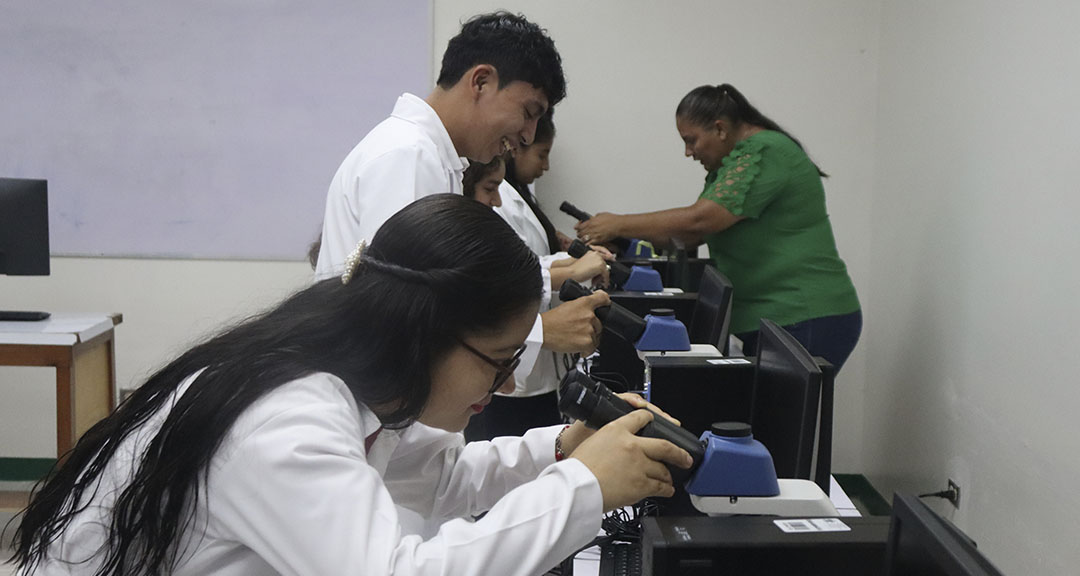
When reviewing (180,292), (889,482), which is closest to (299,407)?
(889,482)

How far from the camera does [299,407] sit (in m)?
0.83

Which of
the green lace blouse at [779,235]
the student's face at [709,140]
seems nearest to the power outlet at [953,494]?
the green lace blouse at [779,235]

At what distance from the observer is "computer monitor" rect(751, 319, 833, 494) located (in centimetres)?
109

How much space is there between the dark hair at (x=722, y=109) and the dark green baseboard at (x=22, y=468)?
2.80 m

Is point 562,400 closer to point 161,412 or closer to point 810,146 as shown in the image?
point 161,412

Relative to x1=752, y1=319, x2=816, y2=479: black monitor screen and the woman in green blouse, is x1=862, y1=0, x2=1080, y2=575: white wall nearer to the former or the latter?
the woman in green blouse

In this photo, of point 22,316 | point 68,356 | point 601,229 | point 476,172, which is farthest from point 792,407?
point 22,316

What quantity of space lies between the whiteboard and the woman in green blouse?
4.32 feet

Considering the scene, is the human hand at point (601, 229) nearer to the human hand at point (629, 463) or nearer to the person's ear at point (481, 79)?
the person's ear at point (481, 79)

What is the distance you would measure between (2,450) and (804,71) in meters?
3.43

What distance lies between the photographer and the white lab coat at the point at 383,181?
5.09 feet

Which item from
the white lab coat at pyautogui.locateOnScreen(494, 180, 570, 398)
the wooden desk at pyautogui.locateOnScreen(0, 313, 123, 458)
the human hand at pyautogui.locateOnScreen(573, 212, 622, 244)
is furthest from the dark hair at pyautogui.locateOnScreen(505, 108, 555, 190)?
the wooden desk at pyautogui.locateOnScreen(0, 313, 123, 458)

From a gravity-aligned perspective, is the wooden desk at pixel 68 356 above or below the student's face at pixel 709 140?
below

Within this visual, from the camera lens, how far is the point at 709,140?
2.81 meters
